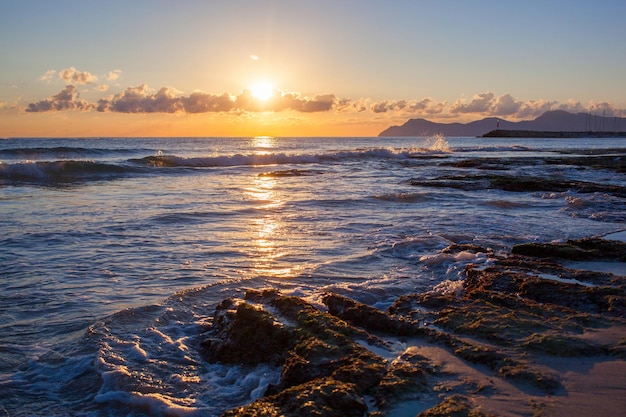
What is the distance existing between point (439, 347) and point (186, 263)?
4.52 m

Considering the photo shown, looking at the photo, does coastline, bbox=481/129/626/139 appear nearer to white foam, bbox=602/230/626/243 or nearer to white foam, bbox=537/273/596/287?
white foam, bbox=602/230/626/243

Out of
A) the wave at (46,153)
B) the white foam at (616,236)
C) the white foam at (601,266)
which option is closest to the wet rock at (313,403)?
the white foam at (601,266)

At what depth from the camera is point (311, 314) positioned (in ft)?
14.3

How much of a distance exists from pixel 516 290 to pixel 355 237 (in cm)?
432

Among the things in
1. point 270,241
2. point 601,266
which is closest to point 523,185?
point 601,266

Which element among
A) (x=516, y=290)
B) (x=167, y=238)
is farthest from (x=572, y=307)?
(x=167, y=238)

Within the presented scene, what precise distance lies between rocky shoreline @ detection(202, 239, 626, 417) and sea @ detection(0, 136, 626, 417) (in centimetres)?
36

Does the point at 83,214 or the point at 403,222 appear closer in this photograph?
the point at 403,222

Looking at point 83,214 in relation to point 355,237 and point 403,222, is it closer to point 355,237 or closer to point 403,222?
point 355,237

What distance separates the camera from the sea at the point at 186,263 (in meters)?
3.90

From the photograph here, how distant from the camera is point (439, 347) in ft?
13.3

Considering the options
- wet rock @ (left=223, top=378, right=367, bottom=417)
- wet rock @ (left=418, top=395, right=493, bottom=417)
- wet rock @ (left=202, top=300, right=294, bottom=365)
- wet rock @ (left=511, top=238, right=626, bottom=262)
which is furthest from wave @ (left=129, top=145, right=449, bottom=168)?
wet rock @ (left=418, top=395, right=493, bottom=417)

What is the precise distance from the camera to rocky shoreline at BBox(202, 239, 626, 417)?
3.11 m

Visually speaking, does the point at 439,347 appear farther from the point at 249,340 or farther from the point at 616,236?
the point at 616,236
